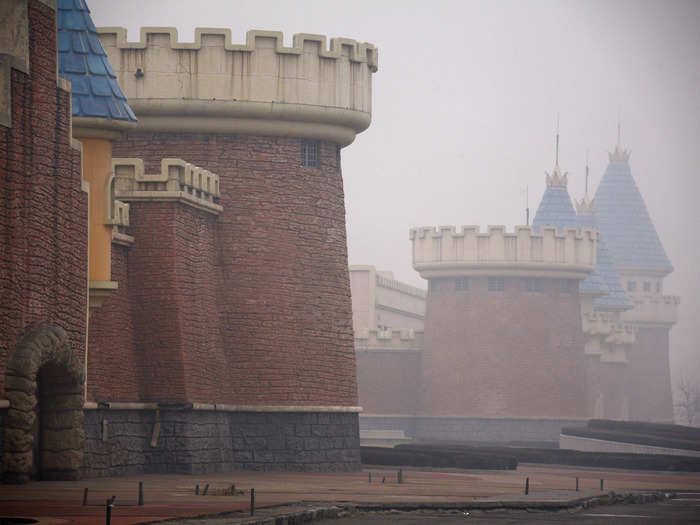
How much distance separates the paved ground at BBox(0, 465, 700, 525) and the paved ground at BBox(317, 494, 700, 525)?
1.05m

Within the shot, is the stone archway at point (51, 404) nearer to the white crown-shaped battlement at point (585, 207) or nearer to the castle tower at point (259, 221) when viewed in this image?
the castle tower at point (259, 221)

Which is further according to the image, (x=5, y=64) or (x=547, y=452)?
(x=547, y=452)

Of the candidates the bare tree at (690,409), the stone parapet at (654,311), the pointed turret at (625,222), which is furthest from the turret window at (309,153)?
the bare tree at (690,409)

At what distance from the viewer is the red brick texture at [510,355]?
6319cm

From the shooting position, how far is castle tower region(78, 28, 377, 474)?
1359 inches

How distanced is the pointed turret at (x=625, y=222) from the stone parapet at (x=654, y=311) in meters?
7.15

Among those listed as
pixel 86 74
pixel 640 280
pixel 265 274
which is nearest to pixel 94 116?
pixel 86 74

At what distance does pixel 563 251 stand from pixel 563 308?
2331mm

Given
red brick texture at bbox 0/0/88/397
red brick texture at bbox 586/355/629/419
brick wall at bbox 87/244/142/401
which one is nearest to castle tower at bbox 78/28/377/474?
brick wall at bbox 87/244/142/401

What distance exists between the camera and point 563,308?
64.3 metres

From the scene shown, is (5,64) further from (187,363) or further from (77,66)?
(187,363)

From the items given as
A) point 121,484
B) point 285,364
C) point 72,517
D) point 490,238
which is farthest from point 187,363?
point 490,238

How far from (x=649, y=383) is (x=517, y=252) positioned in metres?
27.2

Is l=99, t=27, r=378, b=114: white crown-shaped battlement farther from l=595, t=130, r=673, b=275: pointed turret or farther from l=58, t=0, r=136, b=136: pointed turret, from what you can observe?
l=595, t=130, r=673, b=275: pointed turret
